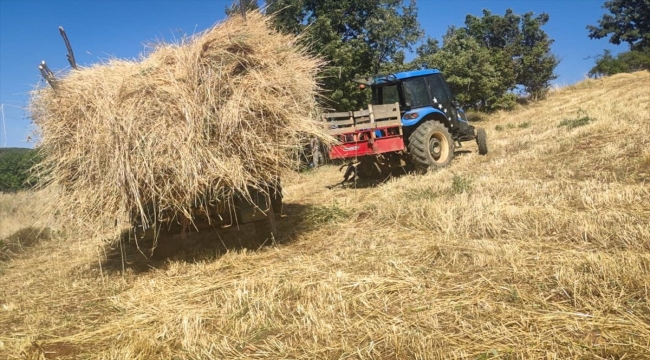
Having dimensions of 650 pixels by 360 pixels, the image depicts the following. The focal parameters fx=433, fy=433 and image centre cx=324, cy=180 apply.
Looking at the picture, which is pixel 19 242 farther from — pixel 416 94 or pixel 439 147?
pixel 439 147

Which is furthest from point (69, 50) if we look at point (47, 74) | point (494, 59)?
point (494, 59)

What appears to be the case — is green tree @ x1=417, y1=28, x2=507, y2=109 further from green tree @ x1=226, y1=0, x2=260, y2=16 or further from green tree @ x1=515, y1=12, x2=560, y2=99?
green tree @ x1=226, y1=0, x2=260, y2=16

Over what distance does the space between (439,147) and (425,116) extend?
683mm

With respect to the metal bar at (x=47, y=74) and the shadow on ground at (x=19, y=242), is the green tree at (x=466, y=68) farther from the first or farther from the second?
the metal bar at (x=47, y=74)

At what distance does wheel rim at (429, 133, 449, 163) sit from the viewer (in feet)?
27.7

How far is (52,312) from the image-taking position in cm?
376

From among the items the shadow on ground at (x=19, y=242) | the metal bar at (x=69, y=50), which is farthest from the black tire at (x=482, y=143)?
the shadow on ground at (x=19, y=242)

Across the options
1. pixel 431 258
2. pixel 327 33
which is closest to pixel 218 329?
pixel 431 258

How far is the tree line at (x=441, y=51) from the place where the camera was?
1575 cm

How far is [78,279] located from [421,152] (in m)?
5.67

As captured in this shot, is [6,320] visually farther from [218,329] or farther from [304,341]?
[304,341]

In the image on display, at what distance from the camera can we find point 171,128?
3982 mm

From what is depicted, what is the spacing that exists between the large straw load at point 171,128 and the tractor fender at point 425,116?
153 inches

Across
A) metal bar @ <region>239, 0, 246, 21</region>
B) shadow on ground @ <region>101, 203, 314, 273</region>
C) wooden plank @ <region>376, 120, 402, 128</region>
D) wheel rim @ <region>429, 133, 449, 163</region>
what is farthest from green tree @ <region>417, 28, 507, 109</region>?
metal bar @ <region>239, 0, 246, 21</region>
